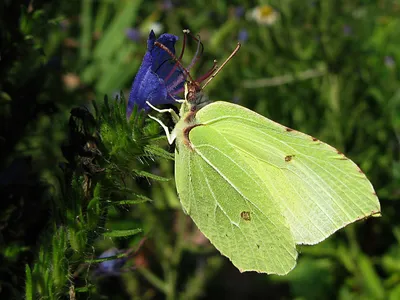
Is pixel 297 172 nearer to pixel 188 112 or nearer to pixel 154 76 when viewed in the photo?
pixel 188 112

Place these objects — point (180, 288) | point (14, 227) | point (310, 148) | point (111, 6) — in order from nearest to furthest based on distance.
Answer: point (14, 227) → point (310, 148) → point (180, 288) → point (111, 6)

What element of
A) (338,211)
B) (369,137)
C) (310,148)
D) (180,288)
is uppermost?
(310,148)

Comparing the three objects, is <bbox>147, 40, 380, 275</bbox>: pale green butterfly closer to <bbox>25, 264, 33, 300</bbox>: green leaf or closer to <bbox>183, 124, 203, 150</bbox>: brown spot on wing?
<bbox>183, 124, 203, 150</bbox>: brown spot on wing

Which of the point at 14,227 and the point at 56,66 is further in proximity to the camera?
the point at 56,66

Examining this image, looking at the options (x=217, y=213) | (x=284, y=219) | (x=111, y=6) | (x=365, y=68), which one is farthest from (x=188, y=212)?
(x=111, y=6)

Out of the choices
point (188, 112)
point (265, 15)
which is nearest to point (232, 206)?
point (188, 112)

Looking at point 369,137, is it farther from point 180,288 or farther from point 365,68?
point 180,288
